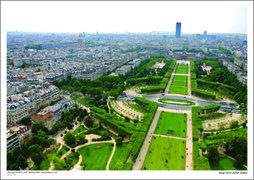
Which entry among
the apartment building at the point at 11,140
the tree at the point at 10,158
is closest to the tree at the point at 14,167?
the tree at the point at 10,158

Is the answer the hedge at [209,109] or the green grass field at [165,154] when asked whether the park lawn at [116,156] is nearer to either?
the green grass field at [165,154]

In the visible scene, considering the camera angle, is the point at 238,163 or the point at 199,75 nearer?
the point at 238,163

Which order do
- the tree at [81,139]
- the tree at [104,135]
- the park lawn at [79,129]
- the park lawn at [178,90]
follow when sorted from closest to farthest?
the tree at [81,139], the tree at [104,135], the park lawn at [79,129], the park lawn at [178,90]

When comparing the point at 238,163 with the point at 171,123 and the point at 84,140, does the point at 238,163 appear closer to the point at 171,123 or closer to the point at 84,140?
the point at 171,123

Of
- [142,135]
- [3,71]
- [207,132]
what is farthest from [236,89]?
[3,71]

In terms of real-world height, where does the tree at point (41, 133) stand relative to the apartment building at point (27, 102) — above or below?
below
